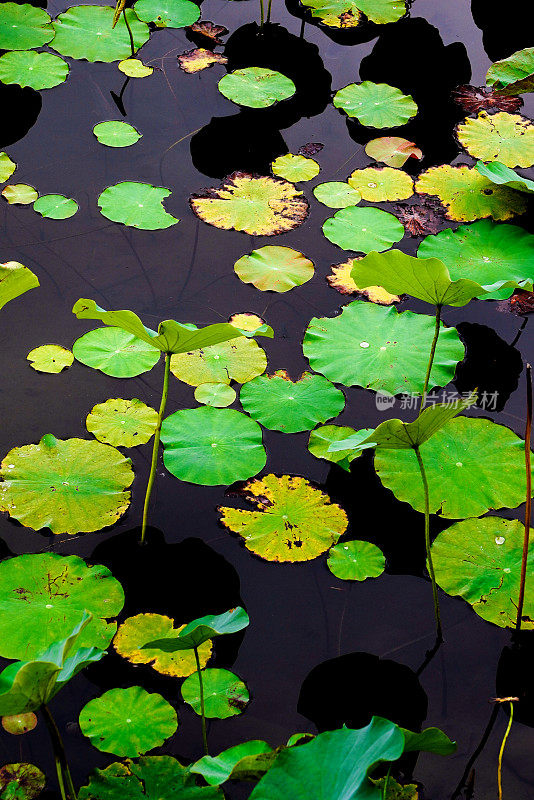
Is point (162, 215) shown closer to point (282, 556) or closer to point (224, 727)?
point (282, 556)

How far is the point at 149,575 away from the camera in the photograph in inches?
98.6

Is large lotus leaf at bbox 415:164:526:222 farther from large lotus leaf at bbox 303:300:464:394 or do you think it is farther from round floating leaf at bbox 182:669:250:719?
round floating leaf at bbox 182:669:250:719

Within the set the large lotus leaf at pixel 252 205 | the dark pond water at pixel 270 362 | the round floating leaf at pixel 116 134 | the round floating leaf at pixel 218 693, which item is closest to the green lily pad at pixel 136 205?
the dark pond water at pixel 270 362

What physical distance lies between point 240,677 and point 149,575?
467mm

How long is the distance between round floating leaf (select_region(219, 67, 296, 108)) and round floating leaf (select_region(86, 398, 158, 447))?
226cm

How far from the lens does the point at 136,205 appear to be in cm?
370

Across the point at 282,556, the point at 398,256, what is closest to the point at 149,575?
the point at 282,556

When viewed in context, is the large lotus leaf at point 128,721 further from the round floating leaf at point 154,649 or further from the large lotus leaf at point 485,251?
the large lotus leaf at point 485,251

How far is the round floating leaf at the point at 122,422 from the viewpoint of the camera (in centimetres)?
278

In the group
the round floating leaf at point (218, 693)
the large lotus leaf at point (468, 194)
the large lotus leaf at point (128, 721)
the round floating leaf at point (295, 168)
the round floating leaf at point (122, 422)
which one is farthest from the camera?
the round floating leaf at point (295, 168)

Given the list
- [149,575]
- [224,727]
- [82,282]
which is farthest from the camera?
[82,282]

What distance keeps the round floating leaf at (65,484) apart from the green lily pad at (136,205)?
52.2 inches

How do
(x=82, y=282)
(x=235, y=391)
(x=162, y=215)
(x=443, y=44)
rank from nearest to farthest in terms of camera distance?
(x=235, y=391) → (x=82, y=282) → (x=162, y=215) → (x=443, y=44)

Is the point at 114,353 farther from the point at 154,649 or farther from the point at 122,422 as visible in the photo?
the point at 154,649
